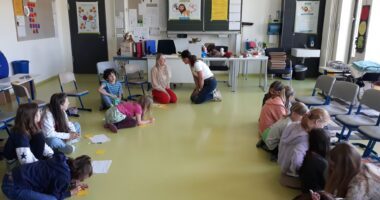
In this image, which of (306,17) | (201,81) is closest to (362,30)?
(306,17)

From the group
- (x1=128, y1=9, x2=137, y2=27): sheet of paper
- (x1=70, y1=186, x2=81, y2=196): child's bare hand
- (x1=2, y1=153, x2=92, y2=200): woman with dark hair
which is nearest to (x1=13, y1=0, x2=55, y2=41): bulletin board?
(x1=128, y1=9, x2=137, y2=27): sheet of paper

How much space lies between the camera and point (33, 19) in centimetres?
677

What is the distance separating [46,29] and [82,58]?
134 cm

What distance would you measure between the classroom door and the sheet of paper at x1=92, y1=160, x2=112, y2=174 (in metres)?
5.64

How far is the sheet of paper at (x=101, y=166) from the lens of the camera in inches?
122

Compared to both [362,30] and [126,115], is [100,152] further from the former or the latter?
[362,30]

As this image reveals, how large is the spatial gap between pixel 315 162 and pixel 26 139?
2297mm

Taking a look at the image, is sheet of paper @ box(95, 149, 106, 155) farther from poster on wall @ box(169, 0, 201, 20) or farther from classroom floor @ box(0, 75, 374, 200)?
poster on wall @ box(169, 0, 201, 20)

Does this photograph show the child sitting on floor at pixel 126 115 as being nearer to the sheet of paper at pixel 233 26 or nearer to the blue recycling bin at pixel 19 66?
the blue recycling bin at pixel 19 66

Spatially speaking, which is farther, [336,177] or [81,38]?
[81,38]

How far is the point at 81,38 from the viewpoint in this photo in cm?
836

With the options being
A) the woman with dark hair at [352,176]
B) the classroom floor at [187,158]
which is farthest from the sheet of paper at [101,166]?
the woman with dark hair at [352,176]

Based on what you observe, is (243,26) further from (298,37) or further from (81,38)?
(81,38)

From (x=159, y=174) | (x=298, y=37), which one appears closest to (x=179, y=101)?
(x=159, y=174)
